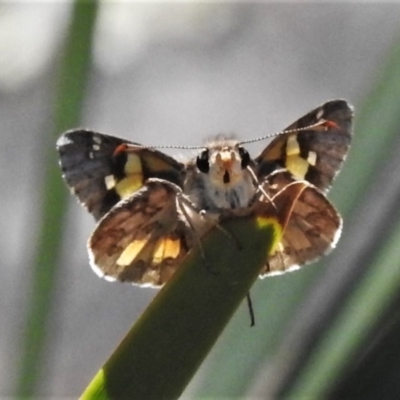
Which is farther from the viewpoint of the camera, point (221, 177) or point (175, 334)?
point (221, 177)

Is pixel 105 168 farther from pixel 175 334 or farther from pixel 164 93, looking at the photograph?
pixel 164 93

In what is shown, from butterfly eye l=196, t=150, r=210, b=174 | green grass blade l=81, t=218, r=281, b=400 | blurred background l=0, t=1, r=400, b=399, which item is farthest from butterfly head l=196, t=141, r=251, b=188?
blurred background l=0, t=1, r=400, b=399

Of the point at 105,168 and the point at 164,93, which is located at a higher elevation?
the point at 105,168

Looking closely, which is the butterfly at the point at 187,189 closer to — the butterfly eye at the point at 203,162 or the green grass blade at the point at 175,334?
the butterfly eye at the point at 203,162

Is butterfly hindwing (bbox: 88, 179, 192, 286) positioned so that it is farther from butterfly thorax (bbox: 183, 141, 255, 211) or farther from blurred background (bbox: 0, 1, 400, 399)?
blurred background (bbox: 0, 1, 400, 399)

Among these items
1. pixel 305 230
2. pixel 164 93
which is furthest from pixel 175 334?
pixel 164 93

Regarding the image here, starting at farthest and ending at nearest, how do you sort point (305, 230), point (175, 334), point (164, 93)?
point (164, 93), point (305, 230), point (175, 334)

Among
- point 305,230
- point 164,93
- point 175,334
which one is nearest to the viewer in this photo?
point 175,334
